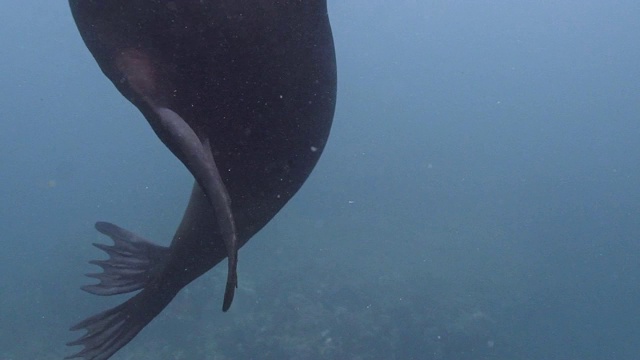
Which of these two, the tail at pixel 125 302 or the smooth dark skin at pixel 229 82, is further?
the tail at pixel 125 302

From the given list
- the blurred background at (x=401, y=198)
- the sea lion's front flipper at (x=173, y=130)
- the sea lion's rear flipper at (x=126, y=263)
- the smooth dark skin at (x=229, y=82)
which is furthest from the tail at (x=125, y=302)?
the blurred background at (x=401, y=198)

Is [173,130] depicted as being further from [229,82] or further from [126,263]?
[126,263]

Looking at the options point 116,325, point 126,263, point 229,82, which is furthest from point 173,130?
point 126,263

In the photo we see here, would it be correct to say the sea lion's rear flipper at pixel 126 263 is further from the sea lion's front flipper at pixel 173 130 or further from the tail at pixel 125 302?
the sea lion's front flipper at pixel 173 130

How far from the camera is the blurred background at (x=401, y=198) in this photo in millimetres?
16219

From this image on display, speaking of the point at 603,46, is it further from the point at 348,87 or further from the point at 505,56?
the point at 348,87

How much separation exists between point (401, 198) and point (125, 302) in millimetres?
33953


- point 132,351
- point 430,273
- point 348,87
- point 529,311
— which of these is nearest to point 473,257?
point 529,311

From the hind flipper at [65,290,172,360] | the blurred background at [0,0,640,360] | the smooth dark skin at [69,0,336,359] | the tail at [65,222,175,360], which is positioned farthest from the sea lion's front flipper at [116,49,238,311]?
the blurred background at [0,0,640,360]

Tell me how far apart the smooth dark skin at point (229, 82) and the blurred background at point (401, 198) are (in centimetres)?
1172

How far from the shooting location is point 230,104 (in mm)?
1967

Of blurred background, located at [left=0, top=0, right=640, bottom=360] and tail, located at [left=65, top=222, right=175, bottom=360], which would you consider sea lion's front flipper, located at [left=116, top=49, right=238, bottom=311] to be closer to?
tail, located at [left=65, top=222, right=175, bottom=360]

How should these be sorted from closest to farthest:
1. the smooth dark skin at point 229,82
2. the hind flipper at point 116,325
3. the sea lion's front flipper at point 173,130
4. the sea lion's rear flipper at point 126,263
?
1. the sea lion's front flipper at point 173,130
2. the smooth dark skin at point 229,82
3. the hind flipper at point 116,325
4. the sea lion's rear flipper at point 126,263

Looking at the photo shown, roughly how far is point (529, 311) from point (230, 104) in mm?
25784
